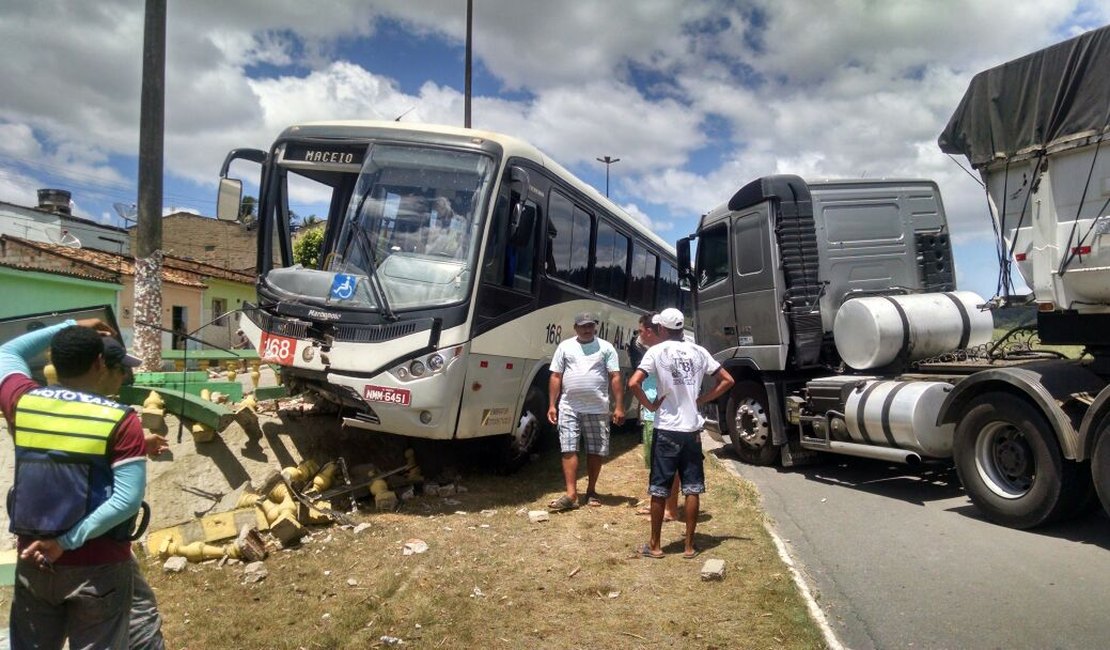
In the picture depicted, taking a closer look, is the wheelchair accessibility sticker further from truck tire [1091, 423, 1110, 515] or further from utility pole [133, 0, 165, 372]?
truck tire [1091, 423, 1110, 515]

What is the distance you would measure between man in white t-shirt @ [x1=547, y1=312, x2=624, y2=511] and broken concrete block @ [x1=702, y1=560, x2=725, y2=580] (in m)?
1.97

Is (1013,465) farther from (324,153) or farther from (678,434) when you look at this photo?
(324,153)

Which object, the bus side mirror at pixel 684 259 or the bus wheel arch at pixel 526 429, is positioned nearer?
the bus wheel arch at pixel 526 429

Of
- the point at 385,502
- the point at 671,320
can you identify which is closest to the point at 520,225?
the point at 671,320

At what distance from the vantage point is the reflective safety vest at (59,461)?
2.67 m

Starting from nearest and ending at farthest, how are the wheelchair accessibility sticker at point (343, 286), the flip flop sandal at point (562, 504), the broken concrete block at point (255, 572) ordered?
the broken concrete block at point (255, 572), the wheelchair accessibility sticker at point (343, 286), the flip flop sandal at point (562, 504)

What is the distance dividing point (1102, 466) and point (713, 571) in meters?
2.58

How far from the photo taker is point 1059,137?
17.7 ft

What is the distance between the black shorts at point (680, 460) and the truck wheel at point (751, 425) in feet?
11.6

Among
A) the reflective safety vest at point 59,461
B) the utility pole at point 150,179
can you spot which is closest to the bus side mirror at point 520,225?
the reflective safety vest at point 59,461

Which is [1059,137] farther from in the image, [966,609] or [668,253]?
[668,253]

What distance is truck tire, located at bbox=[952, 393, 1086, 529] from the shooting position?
5375 millimetres

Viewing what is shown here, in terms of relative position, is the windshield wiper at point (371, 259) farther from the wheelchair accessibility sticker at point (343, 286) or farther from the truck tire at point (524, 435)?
the truck tire at point (524, 435)

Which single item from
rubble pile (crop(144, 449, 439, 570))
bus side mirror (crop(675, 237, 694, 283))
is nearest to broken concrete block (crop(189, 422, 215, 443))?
rubble pile (crop(144, 449, 439, 570))
